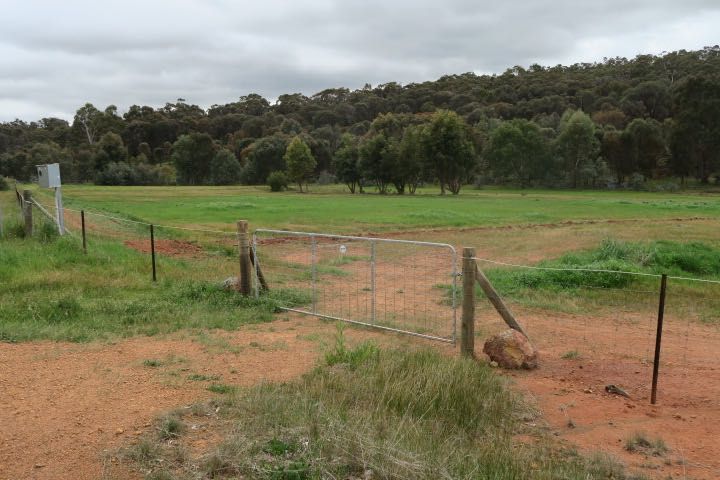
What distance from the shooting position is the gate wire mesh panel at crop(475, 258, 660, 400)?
7.71 metres

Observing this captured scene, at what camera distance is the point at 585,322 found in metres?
10.3

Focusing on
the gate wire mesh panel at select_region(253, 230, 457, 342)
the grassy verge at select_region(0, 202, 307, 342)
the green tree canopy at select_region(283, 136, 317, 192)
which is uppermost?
the green tree canopy at select_region(283, 136, 317, 192)

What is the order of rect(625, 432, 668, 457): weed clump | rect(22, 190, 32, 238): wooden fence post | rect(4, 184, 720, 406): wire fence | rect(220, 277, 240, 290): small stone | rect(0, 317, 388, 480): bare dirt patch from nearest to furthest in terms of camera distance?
rect(0, 317, 388, 480): bare dirt patch
rect(625, 432, 668, 457): weed clump
rect(4, 184, 720, 406): wire fence
rect(220, 277, 240, 290): small stone
rect(22, 190, 32, 238): wooden fence post

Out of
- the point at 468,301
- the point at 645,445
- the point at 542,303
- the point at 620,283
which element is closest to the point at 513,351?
the point at 468,301

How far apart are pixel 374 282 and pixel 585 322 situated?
3853 mm

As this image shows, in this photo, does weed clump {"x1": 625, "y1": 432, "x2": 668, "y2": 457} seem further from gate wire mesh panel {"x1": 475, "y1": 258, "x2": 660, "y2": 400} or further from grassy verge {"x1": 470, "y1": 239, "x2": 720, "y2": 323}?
grassy verge {"x1": 470, "y1": 239, "x2": 720, "y2": 323}

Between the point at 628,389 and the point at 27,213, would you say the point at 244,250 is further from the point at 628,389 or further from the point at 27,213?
the point at 27,213

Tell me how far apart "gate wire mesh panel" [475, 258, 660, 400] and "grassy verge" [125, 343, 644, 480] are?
1.86 meters

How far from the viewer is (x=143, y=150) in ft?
390

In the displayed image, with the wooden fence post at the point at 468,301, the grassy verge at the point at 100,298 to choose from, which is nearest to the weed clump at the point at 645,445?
the wooden fence post at the point at 468,301

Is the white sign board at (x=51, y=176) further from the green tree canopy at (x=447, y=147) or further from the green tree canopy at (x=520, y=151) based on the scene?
the green tree canopy at (x=520, y=151)

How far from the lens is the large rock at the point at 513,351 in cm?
758

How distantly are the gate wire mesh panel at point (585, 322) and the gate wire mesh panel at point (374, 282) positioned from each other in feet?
3.27

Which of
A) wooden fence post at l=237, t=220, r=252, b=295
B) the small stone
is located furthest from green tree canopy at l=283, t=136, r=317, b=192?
wooden fence post at l=237, t=220, r=252, b=295
